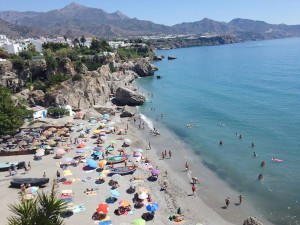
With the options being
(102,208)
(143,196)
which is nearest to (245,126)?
(143,196)

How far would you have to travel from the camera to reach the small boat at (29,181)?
26812 millimetres

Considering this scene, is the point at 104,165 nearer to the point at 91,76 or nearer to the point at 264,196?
the point at 264,196

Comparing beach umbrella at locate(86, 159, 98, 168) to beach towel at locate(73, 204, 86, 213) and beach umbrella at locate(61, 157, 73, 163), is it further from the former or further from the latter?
Result: beach towel at locate(73, 204, 86, 213)

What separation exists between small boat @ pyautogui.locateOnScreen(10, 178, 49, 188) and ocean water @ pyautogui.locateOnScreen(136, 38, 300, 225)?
17.4 metres

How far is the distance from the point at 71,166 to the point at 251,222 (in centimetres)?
1884

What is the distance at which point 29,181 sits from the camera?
2705cm

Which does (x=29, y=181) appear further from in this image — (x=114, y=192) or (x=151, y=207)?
(x=151, y=207)

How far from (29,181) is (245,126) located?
3173 centimetres

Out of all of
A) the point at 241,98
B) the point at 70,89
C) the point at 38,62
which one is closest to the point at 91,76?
the point at 70,89

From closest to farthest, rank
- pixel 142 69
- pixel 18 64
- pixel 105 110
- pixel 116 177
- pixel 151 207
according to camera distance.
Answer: pixel 151 207, pixel 116 177, pixel 105 110, pixel 18 64, pixel 142 69

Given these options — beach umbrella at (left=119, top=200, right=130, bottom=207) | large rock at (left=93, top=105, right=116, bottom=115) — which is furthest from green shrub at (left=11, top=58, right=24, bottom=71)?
beach umbrella at (left=119, top=200, right=130, bottom=207)

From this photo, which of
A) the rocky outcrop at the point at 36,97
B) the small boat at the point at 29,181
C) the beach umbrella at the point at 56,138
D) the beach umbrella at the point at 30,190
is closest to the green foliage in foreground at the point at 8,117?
the beach umbrella at the point at 56,138

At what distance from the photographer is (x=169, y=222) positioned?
22625 mm

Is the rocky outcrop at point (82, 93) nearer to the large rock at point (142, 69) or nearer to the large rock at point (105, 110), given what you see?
the large rock at point (105, 110)
